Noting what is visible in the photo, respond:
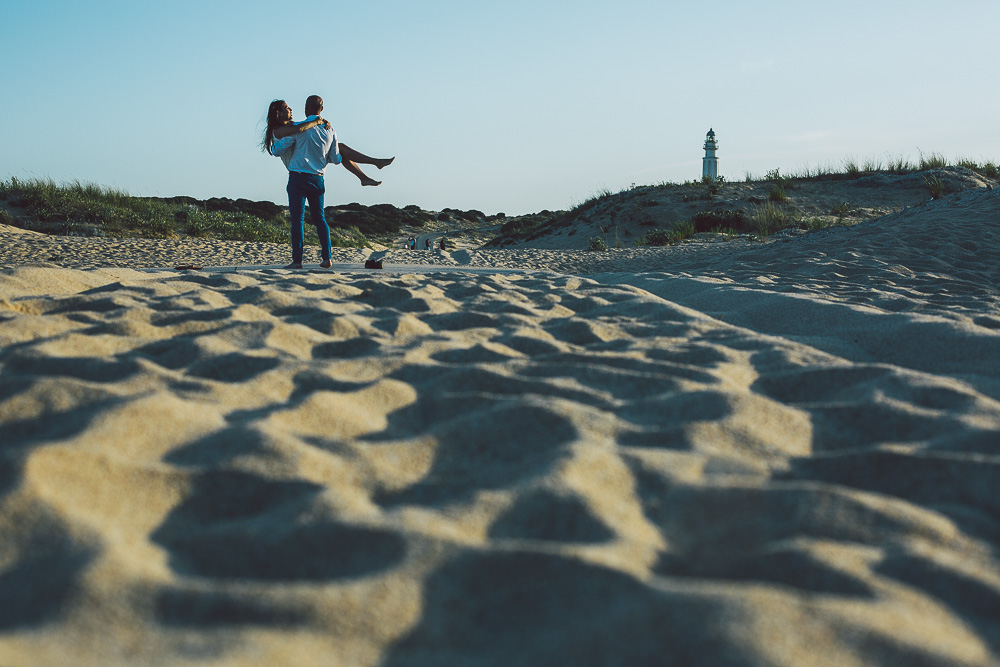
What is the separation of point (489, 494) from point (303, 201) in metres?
5.26

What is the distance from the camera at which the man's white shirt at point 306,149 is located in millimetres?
5828

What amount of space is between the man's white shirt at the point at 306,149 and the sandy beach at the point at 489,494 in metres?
3.29

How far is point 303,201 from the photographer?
20.1 ft

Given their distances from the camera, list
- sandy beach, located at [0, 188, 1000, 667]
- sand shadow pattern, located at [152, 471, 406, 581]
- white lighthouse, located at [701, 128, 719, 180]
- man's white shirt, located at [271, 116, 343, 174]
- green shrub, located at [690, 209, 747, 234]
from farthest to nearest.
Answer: white lighthouse, located at [701, 128, 719, 180]
green shrub, located at [690, 209, 747, 234]
man's white shirt, located at [271, 116, 343, 174]
sand shadow pattern, located at [152, 471, 406, 581]
sandy beach, located at [0, 188, 1000, 667]

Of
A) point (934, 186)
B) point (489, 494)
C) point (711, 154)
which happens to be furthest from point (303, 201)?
point (711, 154)

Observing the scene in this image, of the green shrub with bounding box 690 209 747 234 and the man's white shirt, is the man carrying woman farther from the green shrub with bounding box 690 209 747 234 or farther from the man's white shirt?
the green shrub with bounding box 690 209 747 234

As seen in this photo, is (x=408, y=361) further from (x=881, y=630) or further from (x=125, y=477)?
(x=881, y=630)

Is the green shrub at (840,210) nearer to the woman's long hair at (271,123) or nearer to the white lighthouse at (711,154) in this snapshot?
the woman's long hair at (271,123)

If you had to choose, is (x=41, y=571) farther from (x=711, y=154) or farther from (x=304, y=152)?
(x=711, y=154)

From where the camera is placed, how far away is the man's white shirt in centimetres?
583

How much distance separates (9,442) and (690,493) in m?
1.51

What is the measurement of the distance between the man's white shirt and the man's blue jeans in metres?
0.07

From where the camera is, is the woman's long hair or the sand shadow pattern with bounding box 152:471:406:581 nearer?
the sand shadow pattern with bounding box 152:471:406:581

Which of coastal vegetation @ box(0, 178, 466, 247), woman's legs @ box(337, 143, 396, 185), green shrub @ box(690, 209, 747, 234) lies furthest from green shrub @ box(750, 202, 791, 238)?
coastal vegetation @ box(0, 178, 466, 247)
